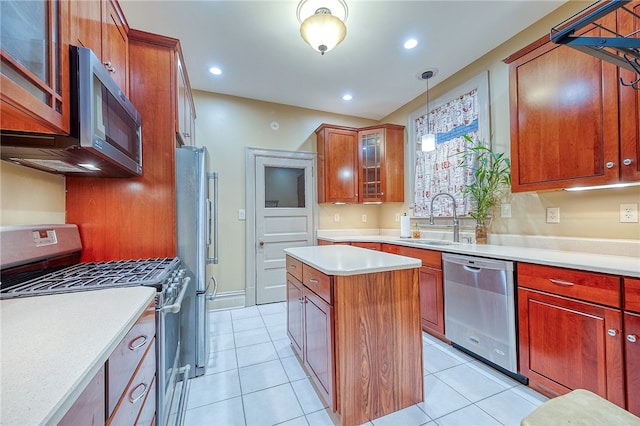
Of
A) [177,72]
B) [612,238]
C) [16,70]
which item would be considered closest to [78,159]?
[16,70]

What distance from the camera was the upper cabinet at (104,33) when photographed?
1168mm

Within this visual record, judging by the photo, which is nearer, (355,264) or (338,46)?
(355,264)

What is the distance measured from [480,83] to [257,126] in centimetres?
274

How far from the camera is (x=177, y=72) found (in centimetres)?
197

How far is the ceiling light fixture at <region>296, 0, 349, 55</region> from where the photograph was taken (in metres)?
1.86

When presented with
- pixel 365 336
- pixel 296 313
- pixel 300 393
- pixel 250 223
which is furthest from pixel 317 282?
pixel 250 223

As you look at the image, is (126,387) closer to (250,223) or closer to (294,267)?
(294,267)

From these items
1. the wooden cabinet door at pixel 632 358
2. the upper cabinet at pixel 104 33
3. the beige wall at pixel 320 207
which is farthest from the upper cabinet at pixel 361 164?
the wooden cabinet door at pixel 632 358

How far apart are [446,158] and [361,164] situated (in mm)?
1188

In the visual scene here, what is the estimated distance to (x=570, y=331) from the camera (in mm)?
1492

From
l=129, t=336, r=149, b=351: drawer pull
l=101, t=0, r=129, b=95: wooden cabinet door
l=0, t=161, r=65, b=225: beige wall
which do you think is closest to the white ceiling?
l=101, t=0, r=129, b=95: wooden cabinet door

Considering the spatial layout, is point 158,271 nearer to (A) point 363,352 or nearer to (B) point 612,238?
(A) point 363,352

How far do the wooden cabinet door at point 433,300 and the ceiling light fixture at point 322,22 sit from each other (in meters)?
2.13

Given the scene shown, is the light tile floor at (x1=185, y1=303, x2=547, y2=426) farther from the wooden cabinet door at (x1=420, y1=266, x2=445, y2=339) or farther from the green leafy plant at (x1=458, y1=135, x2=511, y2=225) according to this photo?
the green leafy plant at (x1=458, y1=135, x2=511, y2=225)
